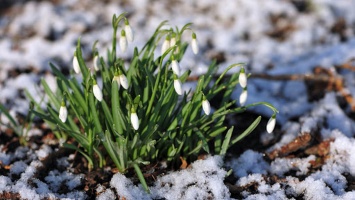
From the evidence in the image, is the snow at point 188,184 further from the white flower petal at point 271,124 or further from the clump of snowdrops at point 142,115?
the white flower petal at point 271,124

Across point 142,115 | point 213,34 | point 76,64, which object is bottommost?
point 142,115

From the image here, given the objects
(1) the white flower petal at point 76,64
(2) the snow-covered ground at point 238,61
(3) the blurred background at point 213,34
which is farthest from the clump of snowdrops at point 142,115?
(3) the blurred background at point 213,34

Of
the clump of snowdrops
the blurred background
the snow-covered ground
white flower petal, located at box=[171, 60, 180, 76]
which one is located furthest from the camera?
the blurred background

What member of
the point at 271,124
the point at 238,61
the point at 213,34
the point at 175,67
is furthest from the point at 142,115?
the point at 213,34

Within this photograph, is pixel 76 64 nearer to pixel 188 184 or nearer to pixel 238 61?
pixel 188 184

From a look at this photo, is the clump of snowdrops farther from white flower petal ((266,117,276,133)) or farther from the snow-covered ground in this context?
the snow-covered ground

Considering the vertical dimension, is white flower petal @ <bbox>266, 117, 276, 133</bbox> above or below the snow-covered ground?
below

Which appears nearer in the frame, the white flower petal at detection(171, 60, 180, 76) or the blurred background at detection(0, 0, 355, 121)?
the white flower petal at detection(171, 60, 180, 76)

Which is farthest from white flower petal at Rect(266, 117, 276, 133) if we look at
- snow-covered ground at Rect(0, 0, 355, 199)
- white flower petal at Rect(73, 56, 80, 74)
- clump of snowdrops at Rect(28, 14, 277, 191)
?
white flower petal at Rect(73, 56, 80, 74)
